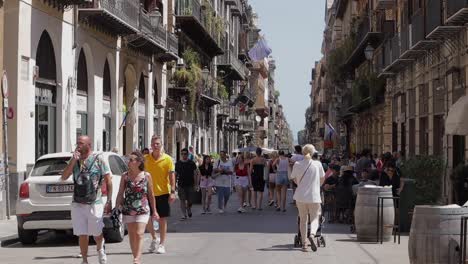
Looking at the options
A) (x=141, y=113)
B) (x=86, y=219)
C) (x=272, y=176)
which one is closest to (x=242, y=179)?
(x=272, y=176)

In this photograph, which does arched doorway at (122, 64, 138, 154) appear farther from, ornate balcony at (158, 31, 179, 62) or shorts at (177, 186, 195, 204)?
shorts at (177, 186, 195, 204)

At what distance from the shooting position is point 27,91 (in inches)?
854

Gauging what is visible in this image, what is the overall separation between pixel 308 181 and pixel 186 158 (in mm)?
7620

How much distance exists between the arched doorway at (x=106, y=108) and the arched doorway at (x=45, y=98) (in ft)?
19.2

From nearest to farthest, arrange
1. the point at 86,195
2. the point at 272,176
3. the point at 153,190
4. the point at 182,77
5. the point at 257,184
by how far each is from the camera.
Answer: the point at 86,195 < the point at 153,190 < the point at 257,184 < the point at 272,176 < the point at 182,77

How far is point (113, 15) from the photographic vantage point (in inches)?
1074

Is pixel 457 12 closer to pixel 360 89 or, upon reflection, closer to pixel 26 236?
pixel 26 236

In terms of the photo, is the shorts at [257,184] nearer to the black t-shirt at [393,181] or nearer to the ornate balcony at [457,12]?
the ornate balcony at [457,12]

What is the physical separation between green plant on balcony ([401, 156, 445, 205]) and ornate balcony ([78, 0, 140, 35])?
11271 millimetres

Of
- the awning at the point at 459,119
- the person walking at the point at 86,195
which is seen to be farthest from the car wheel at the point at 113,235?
the awning at the point at 459,119

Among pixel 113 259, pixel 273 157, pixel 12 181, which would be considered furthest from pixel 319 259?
pixel 273 157

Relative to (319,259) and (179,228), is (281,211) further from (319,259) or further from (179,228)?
(319,259)

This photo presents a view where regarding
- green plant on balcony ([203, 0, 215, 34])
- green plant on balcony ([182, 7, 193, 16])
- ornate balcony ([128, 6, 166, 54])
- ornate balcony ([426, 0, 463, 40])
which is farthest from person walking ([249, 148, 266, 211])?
green plant on balcony ([203, 0, 215, 34])

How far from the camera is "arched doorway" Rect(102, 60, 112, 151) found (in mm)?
30691
